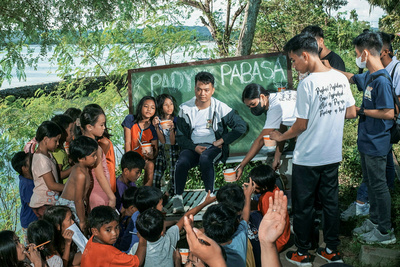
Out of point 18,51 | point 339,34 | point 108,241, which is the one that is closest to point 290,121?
point 108,241

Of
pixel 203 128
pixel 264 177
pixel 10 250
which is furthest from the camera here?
pixel 203 128

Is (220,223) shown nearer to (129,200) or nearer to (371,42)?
(129,200)

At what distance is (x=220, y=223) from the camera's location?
2.64 m

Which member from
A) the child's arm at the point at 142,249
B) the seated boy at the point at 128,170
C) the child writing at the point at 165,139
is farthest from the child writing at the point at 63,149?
the child's arm at the point at 142,249

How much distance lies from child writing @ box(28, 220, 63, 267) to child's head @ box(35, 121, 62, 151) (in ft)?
3.06

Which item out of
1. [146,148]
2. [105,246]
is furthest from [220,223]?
[146,148]

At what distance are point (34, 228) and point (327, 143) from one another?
242 cm

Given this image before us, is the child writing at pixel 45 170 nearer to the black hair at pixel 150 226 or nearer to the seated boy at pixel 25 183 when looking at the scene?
the seated boy at pixel 25 183

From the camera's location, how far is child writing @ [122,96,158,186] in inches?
194

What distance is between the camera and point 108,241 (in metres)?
3.06

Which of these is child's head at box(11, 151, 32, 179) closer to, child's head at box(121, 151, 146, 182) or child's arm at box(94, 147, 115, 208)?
child's arm at box(94, 147, 115, 208)

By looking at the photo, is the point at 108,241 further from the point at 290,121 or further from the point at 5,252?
the point at 290,121

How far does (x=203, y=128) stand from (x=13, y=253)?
2.62m

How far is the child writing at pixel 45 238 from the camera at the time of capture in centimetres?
311
